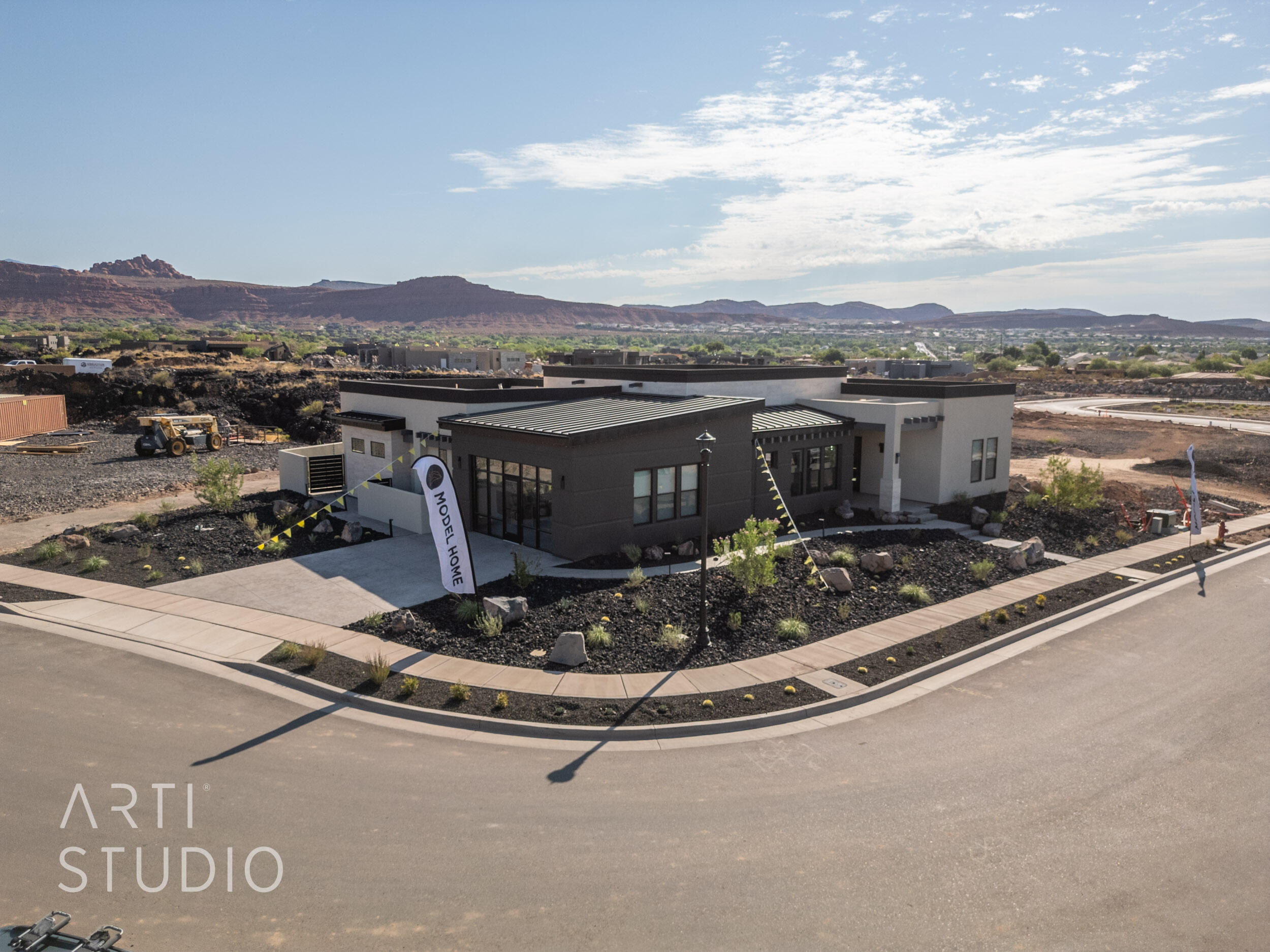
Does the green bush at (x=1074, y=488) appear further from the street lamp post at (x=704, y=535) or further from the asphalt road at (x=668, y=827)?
the street lamp post at (x=704, y=535)

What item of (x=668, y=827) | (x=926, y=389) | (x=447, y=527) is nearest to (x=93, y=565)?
(x=447, y=527)

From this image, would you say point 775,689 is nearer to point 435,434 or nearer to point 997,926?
point 997,926

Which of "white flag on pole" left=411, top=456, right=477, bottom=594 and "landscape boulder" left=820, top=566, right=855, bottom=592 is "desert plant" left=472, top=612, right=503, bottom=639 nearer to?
"white flag on pole" left=411, top=456, right=477, bottom=594

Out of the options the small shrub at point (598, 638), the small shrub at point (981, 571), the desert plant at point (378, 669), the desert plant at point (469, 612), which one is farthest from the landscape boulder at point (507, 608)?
the small shrub at point (981, 571)

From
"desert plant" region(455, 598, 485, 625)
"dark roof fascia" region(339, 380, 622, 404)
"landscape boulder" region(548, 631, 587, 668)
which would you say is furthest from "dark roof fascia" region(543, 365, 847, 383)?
"landscape boulder" region(548, 631, 587, 668)

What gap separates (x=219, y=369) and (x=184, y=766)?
59.0m

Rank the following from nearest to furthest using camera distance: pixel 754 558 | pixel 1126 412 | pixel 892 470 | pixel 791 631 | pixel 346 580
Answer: pixel 791 631
pixel 754 558
pixel 346 580
pixel 892 470
pixel 1126 412

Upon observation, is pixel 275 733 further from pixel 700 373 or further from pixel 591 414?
pixel 700 373

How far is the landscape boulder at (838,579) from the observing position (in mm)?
18297

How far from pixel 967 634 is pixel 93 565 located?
70.4ft

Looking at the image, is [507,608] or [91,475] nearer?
[507,608]

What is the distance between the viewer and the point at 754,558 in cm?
1734

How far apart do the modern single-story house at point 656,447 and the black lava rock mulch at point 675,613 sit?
317 cm

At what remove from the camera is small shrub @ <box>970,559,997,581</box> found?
1959 centimetres
